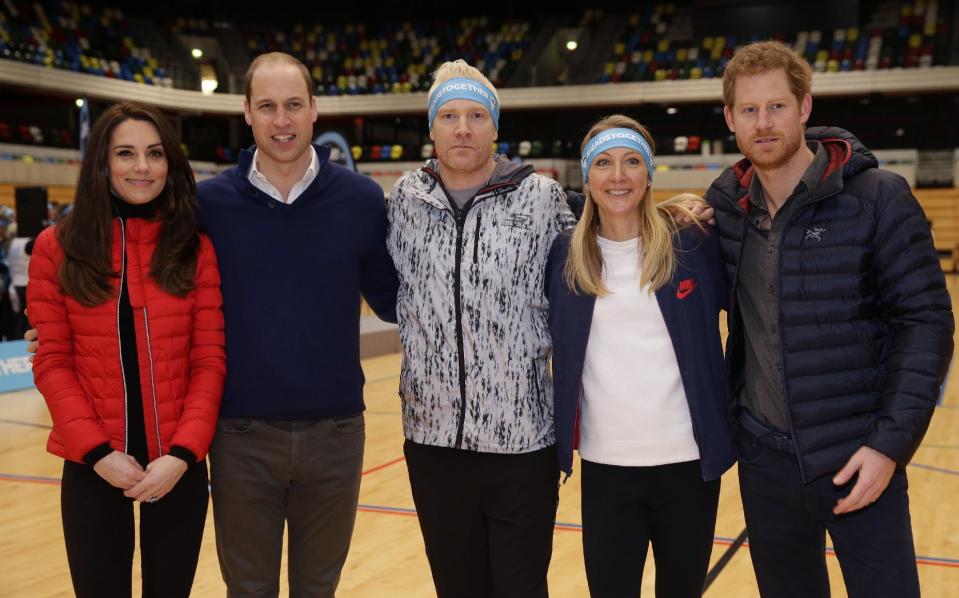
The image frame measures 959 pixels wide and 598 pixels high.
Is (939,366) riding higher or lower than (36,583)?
higher

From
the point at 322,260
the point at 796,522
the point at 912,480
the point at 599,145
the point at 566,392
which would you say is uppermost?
the point at 599,145

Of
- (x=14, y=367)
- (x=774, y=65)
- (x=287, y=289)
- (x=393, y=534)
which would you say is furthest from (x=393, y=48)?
(x=774, y=65)

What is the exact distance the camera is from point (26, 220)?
11.8 m

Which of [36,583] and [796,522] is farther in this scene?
[36,583]

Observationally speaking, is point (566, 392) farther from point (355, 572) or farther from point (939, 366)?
point (355, 572)

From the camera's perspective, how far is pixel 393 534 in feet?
14.6

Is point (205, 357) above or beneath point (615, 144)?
beneath

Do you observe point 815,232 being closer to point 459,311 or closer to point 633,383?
point 633,383

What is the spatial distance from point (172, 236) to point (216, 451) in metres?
0.59

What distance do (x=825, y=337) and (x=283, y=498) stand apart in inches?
58.2

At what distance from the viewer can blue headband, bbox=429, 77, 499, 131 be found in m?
2.42

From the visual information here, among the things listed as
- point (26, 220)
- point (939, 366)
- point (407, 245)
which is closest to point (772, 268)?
point (939, 366)

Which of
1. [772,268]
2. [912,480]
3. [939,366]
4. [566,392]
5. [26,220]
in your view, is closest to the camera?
[939,366]

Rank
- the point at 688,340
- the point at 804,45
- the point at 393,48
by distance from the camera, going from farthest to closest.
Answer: the point at 393,48 → the point at 804,45 → the point at 688,340
